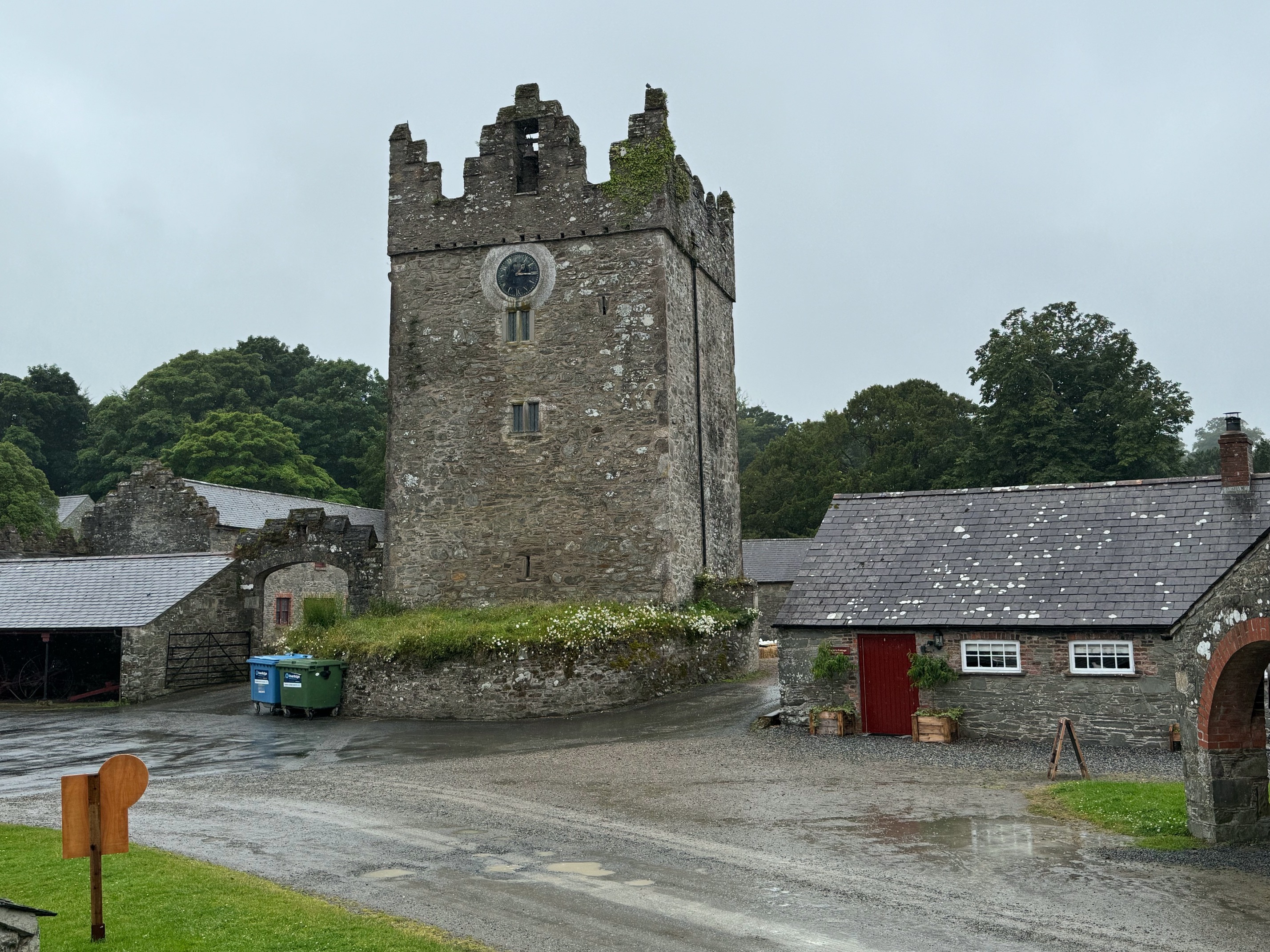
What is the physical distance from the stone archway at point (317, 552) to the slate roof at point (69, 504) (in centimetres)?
2598

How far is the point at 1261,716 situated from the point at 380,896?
8.51 m

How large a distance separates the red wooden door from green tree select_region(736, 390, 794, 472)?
55.7m

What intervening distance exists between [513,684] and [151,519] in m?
22.4

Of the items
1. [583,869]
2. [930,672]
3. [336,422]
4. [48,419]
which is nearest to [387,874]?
[583,869]

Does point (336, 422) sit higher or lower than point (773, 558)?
higher

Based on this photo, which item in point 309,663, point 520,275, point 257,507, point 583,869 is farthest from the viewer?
point 257,507

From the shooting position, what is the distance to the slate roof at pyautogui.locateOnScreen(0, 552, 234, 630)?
1040 inches

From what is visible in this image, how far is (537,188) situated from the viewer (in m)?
27.0

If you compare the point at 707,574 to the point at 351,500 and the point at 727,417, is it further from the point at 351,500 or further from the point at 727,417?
the point at 351,500

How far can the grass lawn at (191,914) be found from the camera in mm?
7492

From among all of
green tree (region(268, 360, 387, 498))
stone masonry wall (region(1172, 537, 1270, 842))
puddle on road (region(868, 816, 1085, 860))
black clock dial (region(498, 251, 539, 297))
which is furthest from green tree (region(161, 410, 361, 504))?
stone masonry wall (region(1172, 537, 1270, 842))

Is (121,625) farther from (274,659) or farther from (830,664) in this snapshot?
(830,664)

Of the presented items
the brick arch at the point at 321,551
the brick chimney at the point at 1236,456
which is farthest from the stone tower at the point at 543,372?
the brick chimney at the point at 1236,456

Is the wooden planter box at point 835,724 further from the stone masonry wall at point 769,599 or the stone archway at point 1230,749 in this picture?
the stone masonry wall at point 769,599
